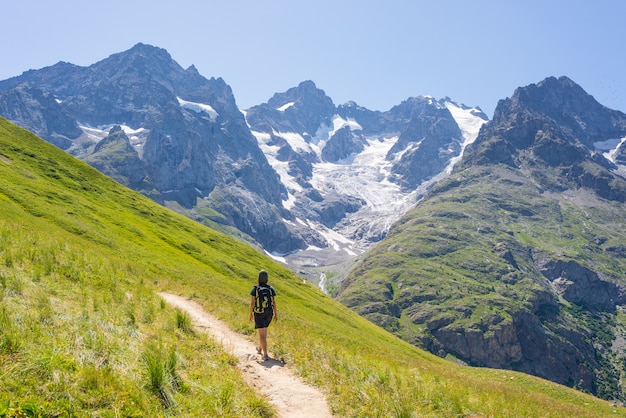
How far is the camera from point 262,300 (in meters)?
18.5

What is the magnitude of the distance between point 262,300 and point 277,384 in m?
4.62

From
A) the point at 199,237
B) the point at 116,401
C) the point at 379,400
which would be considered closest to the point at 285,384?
the point at 379,400

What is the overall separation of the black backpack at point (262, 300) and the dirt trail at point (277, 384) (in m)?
1.97

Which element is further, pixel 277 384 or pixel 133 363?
pixel 277 384

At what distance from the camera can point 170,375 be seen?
11.0 meters

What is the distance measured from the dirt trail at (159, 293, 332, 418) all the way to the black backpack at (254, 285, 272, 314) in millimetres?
1970

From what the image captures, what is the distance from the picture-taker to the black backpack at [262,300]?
60.1 feet

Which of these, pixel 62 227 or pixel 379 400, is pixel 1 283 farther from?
pixel 62 227

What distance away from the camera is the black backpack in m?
18.3

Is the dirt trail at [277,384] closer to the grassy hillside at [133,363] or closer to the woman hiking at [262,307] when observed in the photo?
the grassy hillside at [133,363]

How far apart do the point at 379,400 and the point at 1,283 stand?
14209 millimetres

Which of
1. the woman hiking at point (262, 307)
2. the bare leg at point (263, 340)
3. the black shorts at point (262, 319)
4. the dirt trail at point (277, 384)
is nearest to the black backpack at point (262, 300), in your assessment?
the woman hiking at point (262, 307)

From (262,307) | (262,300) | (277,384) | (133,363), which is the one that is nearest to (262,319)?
(262,307)

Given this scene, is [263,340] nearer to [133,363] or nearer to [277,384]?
[277,384]
